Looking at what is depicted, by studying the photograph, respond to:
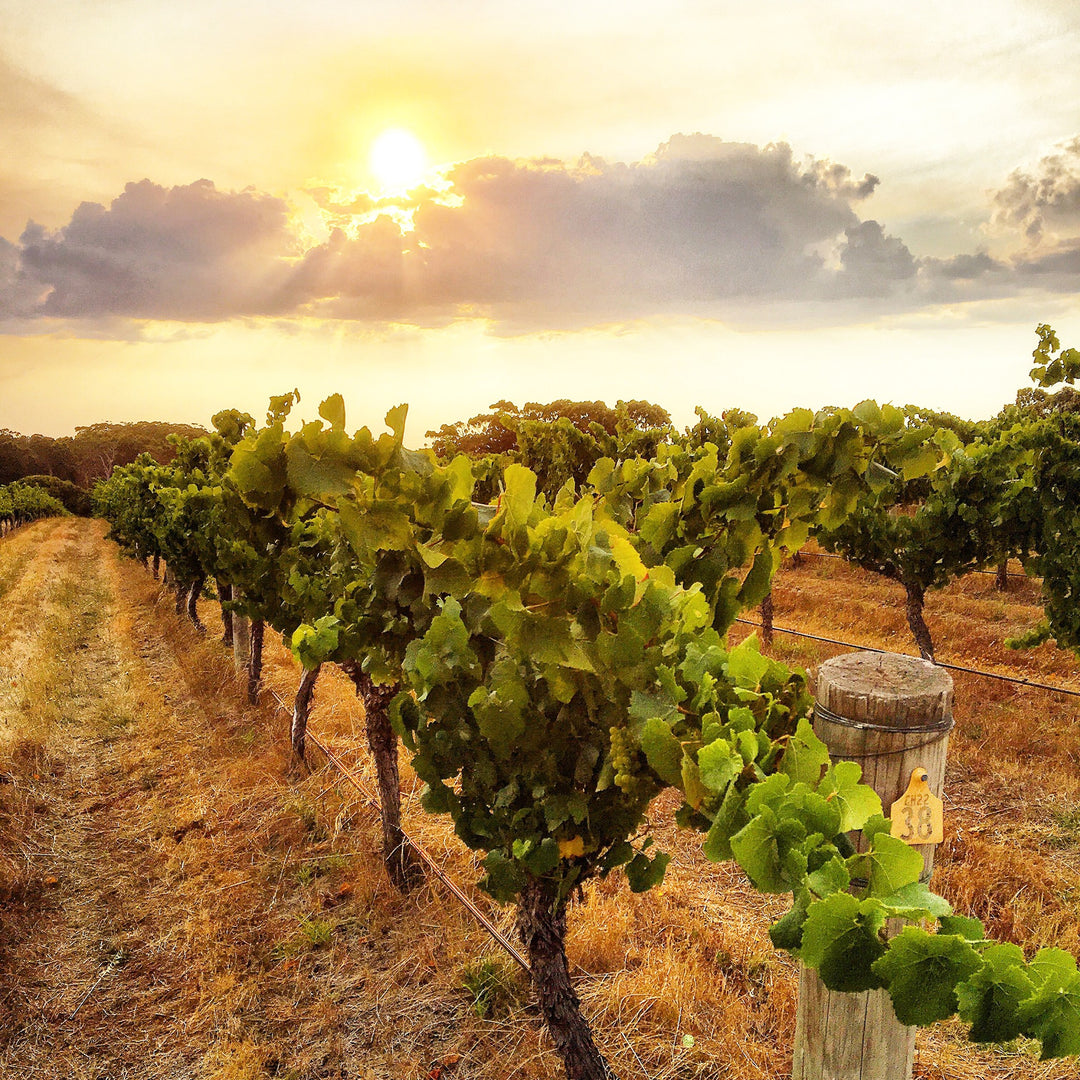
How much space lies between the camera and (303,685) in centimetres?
753

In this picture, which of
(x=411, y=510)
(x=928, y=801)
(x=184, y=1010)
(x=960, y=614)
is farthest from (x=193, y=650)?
(x=960, y=614)

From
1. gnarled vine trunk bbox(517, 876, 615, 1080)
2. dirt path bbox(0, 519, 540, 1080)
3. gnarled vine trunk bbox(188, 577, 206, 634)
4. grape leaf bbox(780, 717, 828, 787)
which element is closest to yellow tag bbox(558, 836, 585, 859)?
gnarled vine trunk bbox(517, 876, 615, 1080)

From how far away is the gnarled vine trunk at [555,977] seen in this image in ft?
10.1

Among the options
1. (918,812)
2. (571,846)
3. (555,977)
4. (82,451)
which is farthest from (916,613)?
(82,451)

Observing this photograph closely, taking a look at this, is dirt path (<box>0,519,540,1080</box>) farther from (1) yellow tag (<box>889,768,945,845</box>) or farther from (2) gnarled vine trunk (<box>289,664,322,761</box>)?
(1) yellow tag (<box>889,768,945,845</box>)

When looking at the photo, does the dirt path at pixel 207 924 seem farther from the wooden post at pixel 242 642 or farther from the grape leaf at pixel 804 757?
the grape leaf at pixel 804 757

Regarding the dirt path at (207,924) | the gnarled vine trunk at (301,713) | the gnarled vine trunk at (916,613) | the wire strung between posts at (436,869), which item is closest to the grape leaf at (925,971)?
the wire strung between posts at (436,869)

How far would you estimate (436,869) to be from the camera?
5.14 m

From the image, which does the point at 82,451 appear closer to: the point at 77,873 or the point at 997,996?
the point at 77,873

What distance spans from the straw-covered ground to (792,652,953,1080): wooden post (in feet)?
6.50

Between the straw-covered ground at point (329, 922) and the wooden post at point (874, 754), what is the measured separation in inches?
78.0

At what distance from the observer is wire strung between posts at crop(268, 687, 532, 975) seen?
4215 millimetres

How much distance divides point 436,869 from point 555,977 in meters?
2.13

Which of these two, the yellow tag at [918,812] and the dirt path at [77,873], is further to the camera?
the dirt path at [77,873]
